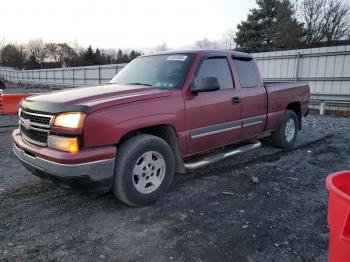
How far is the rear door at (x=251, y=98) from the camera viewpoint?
5105 mm

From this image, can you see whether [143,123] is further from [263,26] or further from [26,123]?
[263,26]

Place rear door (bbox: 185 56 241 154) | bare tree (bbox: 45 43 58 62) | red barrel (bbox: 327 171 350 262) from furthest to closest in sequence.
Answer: bare tree (bbox: 45 43 58 62) → rear door (bbox: 185 56 241 154) → red barrel (bbox: 327 171 350 262)

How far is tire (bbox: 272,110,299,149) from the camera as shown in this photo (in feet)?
20.5

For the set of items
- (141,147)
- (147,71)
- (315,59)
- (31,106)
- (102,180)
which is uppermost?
(315,59)

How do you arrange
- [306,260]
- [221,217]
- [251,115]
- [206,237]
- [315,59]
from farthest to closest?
[315,59]
[251,115]
[221,217]
[206,237]
[306,260]

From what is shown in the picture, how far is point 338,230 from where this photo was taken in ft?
5.59

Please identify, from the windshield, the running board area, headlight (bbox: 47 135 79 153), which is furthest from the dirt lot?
the windshield

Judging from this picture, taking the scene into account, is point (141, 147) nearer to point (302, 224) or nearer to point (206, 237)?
point (206, 237)

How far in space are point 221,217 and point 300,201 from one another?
116 cm

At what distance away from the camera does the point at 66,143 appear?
3182mm

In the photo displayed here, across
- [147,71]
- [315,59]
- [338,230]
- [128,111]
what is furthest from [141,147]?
[315,59]

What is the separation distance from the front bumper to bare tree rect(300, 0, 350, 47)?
3064 centimetres

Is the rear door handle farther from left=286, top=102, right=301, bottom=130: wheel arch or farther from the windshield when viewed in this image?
left=286, top=102, right=301, bottom=130: wheel arch

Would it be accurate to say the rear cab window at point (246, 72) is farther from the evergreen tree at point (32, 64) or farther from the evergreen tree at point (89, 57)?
the evergreen tree at point (32, 64)
